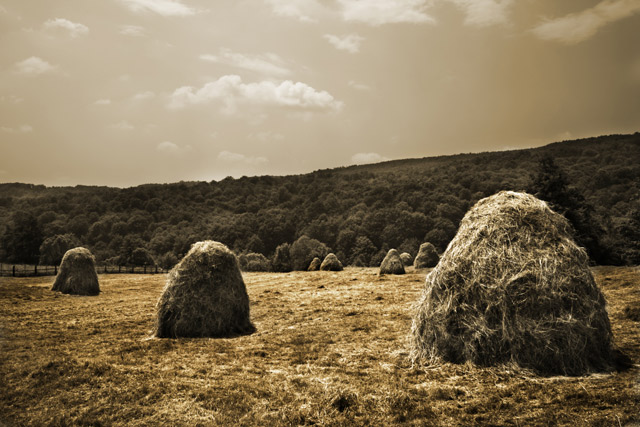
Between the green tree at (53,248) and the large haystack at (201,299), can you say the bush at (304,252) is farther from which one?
the large haystack at (201,299)

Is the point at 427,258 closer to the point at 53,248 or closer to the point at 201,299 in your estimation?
the point at 201,299

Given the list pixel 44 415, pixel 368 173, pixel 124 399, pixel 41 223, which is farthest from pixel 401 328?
pixel 368 173

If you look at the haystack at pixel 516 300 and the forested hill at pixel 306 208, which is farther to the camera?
the forested hill at pixel 306 208

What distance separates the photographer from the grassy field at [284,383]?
582 centimetres

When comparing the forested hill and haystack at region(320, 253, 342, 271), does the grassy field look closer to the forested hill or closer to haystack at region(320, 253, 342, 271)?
haystack at region(320, 253, 342, 271)

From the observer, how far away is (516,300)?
752cm

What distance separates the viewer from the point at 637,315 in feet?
34.9

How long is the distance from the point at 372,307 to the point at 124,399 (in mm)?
10951

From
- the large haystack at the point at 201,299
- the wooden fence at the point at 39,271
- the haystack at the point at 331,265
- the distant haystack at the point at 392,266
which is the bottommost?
the wooden fence at the point at 39,271

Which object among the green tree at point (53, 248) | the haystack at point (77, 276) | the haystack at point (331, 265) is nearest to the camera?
the haystack at point (77, 276)

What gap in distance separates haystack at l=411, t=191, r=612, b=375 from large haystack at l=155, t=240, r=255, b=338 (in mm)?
6428

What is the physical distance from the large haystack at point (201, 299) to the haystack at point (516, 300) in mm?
6428

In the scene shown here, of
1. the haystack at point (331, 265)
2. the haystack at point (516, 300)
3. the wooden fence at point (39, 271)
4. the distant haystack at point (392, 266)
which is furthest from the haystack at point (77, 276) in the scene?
the haystack at point (516, 300)

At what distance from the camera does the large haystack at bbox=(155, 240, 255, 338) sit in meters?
11.8
